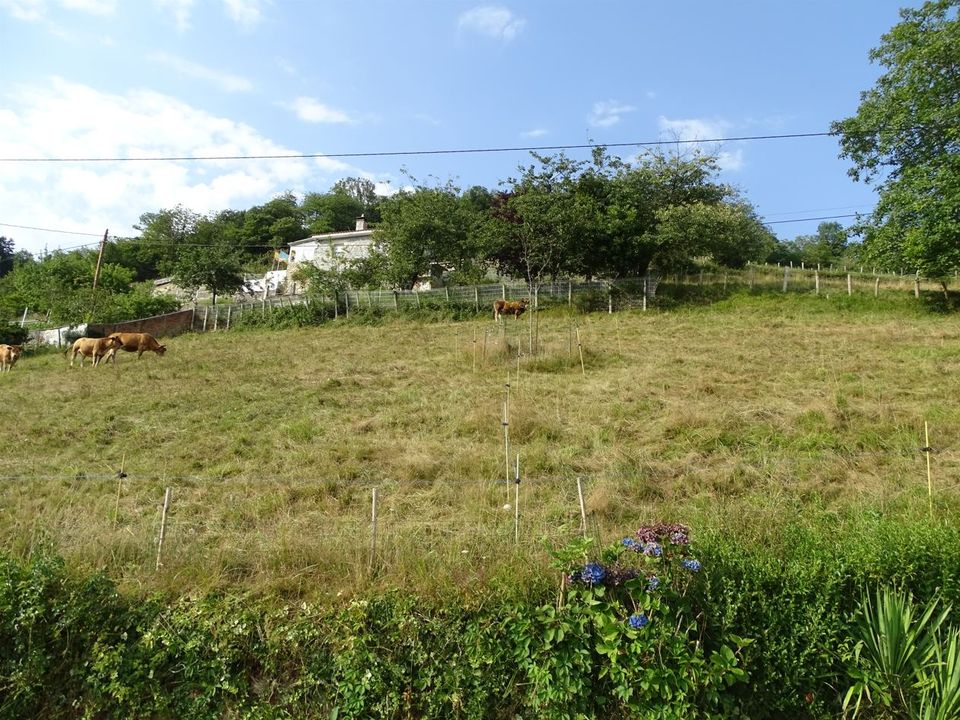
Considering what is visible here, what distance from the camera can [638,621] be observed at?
3266mm

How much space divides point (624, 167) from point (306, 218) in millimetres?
54500

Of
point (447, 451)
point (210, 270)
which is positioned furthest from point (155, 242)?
point (447, 451)

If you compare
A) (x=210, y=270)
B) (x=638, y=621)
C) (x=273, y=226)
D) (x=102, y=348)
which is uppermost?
(x=273, y=226)

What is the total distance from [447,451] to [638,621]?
4916mm

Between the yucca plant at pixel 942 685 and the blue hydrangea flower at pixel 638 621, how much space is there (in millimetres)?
1535

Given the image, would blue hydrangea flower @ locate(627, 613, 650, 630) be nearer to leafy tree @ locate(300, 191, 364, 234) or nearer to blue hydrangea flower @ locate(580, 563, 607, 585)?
blue hydrangea flower @ locate(580, 563, 607, 585)

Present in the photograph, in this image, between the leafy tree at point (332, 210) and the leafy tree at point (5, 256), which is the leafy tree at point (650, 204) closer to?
the leafy tree at point (332, 210)

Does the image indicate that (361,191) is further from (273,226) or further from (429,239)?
(429,239)

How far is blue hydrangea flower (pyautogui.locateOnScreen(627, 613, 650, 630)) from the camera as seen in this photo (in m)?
3.27

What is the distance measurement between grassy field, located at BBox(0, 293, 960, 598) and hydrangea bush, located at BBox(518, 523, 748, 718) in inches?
18.2

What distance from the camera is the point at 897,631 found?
3334mm

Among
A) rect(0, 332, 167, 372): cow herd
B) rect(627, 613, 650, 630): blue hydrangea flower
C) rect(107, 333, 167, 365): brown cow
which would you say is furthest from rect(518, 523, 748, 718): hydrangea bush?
rect(107, 333, 167, 365): brown cow

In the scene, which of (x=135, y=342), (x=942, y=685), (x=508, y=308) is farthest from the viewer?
(x=508, y=308)

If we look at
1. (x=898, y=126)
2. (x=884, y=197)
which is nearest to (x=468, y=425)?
(x=884, y=197)
